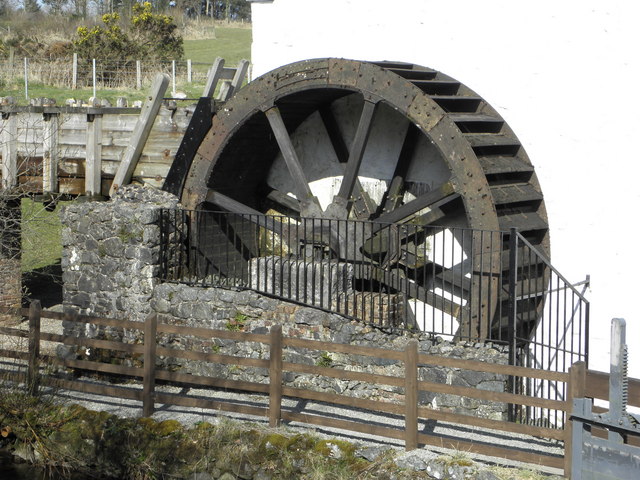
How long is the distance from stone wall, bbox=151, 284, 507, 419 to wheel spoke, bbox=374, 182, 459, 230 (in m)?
1.10

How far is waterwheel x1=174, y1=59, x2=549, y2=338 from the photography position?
8633mm

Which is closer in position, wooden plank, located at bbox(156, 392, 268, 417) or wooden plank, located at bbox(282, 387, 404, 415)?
wooden plank, located at bbox(282, 387, 404, 415)

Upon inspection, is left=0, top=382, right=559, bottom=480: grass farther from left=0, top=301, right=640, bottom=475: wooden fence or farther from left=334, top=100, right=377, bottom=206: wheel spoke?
left=334, top=100, right=377, bottom=206: wheel spoke

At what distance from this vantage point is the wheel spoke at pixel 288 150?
32.8 ft

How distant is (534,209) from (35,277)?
10302 millimetres

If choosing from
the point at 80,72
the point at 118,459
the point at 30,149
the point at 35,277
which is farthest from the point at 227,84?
the point at 80,72

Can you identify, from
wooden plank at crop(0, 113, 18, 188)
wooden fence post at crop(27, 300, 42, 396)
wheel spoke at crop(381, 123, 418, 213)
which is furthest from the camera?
wooden plank at crop(0, 113, 18, 188)

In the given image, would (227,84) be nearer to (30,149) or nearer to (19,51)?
(30,149)

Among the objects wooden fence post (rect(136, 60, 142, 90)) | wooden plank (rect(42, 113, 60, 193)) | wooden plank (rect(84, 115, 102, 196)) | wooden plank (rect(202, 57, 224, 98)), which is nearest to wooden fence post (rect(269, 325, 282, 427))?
wooden plank (rect(202, 57, 224, 98))

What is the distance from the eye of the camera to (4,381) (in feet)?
27.5

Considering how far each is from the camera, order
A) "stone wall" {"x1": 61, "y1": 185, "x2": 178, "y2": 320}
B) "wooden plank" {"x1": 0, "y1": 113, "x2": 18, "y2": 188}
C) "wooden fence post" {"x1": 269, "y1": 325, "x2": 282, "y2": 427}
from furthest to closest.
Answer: "wooden plank" {"x1": 0, "y1": 113, "x2": 18, "y2": 188} < "stone wall" {"x1": 61, "y1": 185, "x2": 178, "y2": 320} < "wooden fence post" {"x1": 269, "y1": 325, "x2": 282, "y2": 427}

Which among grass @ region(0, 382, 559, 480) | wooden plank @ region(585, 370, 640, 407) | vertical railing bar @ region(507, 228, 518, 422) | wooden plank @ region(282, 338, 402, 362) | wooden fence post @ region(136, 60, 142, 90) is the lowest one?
grass @ region(0, 382, 559, 480)

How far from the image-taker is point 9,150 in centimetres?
1212

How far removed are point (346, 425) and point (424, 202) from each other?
2.90 metres
